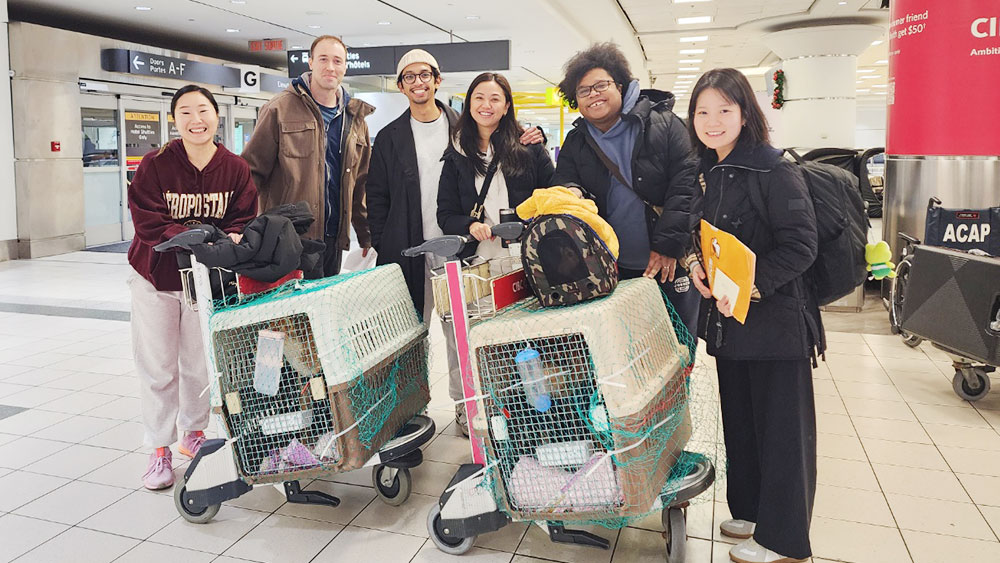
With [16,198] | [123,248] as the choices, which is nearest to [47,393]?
[16,198]

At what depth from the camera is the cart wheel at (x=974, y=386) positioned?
404cm

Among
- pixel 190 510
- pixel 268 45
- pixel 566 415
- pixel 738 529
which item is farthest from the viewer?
pixel 268 45

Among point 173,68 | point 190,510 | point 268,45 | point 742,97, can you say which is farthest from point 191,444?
point 268,45

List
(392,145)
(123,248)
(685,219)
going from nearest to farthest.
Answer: (685,219)
(392,145)
(123,248)

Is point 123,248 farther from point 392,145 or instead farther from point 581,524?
point 581,524

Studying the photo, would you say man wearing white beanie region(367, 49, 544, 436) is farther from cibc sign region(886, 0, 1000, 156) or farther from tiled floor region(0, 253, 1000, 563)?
cibc sign region(886, 0, 1000, 156)

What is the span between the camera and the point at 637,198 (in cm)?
285

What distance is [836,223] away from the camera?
2.14 meters

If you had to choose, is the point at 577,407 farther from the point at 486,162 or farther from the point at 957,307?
the point at 957,307

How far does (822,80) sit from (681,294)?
11513 millimetres

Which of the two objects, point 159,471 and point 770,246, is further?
point 159,471

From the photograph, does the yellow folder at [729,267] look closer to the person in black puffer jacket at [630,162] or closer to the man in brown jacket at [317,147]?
the person in black puffer jacket at [630,162]

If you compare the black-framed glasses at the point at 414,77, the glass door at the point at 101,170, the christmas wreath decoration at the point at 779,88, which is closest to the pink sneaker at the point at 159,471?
the black-framed glasses at the point at 414,77

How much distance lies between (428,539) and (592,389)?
2.82 ft
